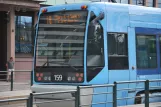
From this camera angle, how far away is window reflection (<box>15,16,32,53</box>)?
26.9 metres

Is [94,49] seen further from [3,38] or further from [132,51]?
[3,38]

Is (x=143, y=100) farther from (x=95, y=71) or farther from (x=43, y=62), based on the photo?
(x=43, y=62)

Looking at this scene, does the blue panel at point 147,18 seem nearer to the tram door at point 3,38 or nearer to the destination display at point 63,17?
the destination display at point 63,17

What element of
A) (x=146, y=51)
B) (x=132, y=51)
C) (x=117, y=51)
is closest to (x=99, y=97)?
(x=117, y=51)

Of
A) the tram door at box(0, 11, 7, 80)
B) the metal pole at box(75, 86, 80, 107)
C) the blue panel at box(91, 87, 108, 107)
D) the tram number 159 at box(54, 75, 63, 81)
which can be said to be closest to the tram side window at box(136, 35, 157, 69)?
the blue panel at box(91, 87, 108, 107)

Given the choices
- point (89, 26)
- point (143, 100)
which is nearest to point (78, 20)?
point (89, 26)

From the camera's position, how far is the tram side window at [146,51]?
11.4 meters

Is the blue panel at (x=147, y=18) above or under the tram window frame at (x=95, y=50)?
above

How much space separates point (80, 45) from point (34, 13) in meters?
17.9

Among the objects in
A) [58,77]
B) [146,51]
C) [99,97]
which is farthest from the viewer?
[146,51]

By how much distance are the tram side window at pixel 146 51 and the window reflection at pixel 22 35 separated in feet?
52.6

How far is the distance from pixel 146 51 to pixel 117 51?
4.51ft

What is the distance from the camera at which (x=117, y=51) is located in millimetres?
10727

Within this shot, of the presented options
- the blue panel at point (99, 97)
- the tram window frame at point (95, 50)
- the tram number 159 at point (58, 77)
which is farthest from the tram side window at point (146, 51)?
the tram number 159 at point (58, 77)
